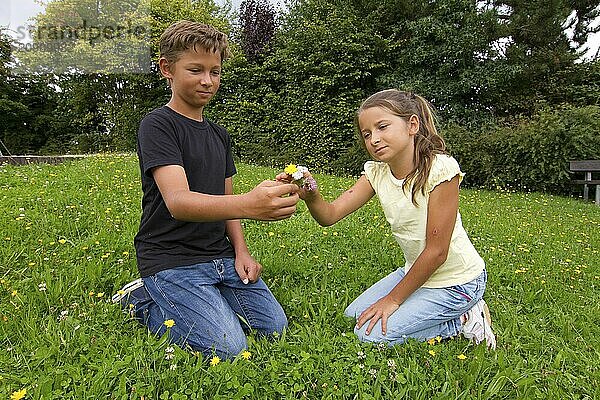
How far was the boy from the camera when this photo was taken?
6.14ft

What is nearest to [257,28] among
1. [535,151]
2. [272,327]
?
[535,151]

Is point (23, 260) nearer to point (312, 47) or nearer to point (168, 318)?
point (168, 318)

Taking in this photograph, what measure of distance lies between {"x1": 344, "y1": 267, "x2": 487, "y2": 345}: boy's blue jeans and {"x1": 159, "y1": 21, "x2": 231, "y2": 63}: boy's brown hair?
142 cm

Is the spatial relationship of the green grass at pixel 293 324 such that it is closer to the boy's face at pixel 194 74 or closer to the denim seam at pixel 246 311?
the denim seam at pixel 246 311

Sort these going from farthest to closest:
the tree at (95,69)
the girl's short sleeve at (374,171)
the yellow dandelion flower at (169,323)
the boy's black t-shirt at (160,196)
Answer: the tree at (95,69) → the girl's short sleeve at (374,171) → the boy's black t-shirt at (160,196) → the yellow dandelion flower at (169,323)

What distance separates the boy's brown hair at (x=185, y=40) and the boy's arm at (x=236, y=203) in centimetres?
62

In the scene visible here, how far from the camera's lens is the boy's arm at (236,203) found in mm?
1574

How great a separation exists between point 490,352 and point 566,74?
45.9ft

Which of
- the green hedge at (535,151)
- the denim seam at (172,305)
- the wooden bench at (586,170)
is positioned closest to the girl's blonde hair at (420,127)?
the denim seam at (172,305)

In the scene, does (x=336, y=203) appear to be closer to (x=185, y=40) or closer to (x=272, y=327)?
(x=272, y=327)

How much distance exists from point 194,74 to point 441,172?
1.18 metres

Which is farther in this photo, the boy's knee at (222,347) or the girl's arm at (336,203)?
the girl's arm at (336,203)

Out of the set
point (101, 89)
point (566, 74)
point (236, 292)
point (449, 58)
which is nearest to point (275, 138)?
point (449, 58)

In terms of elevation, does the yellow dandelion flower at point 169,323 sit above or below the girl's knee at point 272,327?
above
